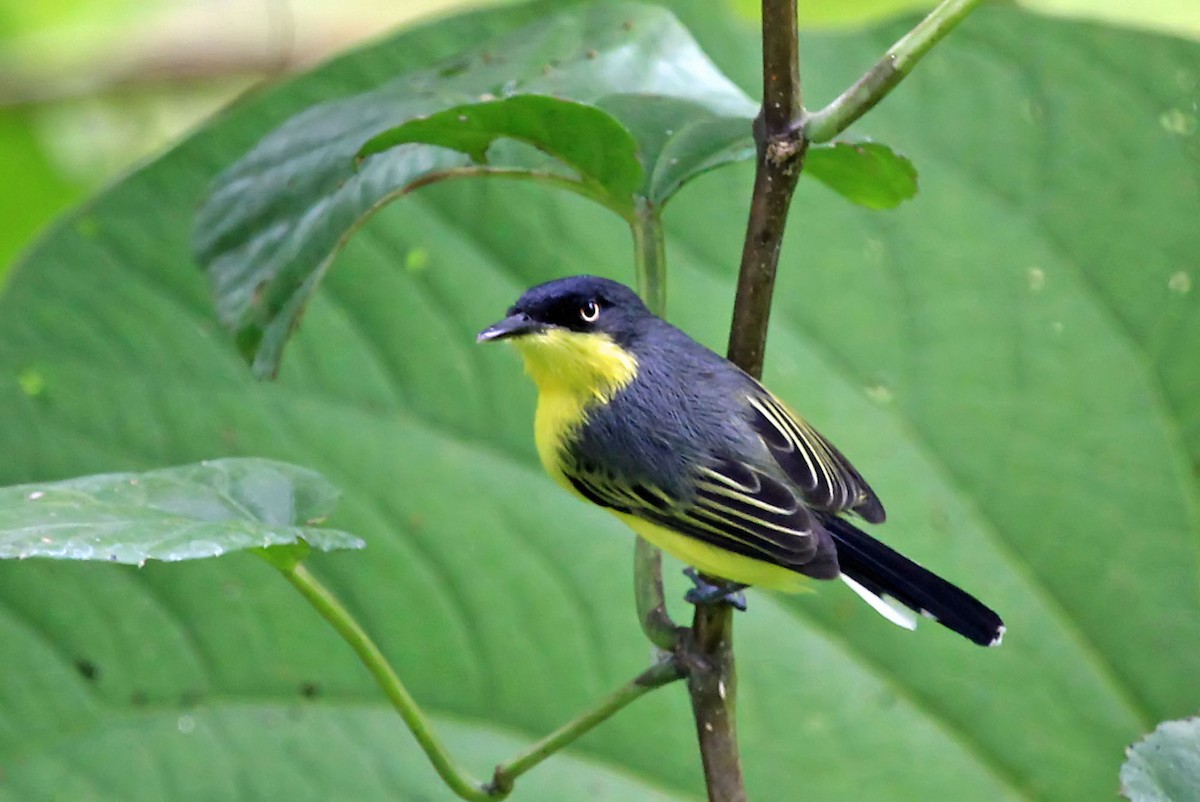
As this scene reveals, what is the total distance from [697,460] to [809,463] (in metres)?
0.15

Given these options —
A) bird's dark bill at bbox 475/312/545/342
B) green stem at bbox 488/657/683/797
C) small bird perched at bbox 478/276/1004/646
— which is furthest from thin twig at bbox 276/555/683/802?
bird's dark bill at bbox 475/312/545/342

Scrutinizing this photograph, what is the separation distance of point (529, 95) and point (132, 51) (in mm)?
2202

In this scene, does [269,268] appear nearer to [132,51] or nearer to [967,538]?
[967,538]

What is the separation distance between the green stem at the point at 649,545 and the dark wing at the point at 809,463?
190 millimetres

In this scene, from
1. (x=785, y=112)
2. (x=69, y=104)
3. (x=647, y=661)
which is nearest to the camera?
(x=785, y=112)

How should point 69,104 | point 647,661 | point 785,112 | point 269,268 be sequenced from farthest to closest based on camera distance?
point 69,104
point 647,661
point 269,268
point 785,112

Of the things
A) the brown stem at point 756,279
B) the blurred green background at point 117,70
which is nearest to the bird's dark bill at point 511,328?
the brown stem at point 756,279

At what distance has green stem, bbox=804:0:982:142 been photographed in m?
1.11

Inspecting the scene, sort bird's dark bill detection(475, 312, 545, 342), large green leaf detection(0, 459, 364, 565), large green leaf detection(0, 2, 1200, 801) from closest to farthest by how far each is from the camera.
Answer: large green leaf detection(0, 459, 364, 565) → bird's dark bill detection(475, 312, 545, 342) → large green leaf detection(0, 2, 1200, 801)

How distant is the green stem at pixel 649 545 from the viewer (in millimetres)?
1254

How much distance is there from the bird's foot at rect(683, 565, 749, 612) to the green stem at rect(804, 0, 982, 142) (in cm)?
46

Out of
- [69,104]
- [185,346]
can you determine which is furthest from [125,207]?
[69,104]

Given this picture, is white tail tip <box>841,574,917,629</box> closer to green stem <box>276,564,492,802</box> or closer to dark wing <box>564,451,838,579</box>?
dark wing <box>564,451,838,579</box>

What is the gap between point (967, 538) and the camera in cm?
214
